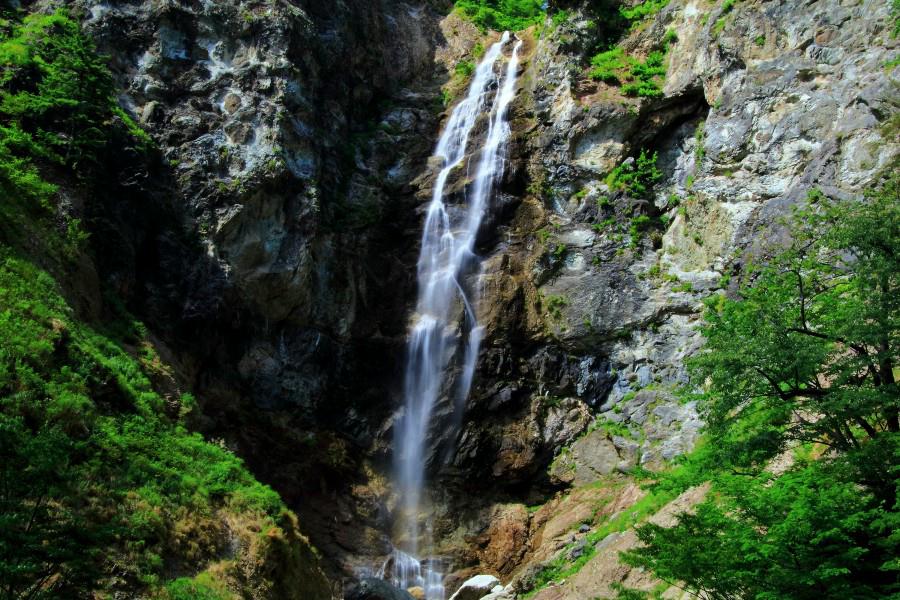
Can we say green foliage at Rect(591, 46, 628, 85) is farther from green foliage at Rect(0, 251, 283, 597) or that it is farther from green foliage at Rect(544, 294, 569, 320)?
green foliage at Rect(0, 251, 283, 597)

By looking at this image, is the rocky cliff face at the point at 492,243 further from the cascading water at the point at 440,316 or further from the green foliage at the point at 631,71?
the cascading water at the point at 440,316

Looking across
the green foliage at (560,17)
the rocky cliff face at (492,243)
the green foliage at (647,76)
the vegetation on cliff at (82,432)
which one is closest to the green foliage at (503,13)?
the green foliage at (560,17)

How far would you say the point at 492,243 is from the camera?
26.4 metres

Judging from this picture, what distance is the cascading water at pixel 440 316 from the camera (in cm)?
2156

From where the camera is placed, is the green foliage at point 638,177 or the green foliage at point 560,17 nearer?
the green foliage at point 638,177

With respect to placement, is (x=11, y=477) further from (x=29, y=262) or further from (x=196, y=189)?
(x=196, y=189)

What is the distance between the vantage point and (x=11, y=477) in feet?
22.8

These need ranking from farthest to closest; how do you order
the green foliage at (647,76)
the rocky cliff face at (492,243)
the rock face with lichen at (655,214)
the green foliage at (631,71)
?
the green foliage at (631,71)
the green foliage at (647,76)
the rocky cliff face at (492,243)
the rock face with lichen at (655,214)

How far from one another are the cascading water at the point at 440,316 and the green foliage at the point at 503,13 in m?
10.3

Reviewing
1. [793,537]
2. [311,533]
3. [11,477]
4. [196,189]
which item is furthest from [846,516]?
[196,189]

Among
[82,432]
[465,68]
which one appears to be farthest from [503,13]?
[82,432]

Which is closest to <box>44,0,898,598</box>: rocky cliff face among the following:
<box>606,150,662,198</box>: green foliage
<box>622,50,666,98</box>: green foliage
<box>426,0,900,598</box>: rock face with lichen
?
<box>426,0,900,598</box>: rock face with lichen

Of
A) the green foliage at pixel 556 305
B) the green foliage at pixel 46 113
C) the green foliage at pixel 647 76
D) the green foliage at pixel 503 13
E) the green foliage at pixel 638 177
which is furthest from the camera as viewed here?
the green foliage at pixel 503 13

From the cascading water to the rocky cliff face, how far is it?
657 mm
